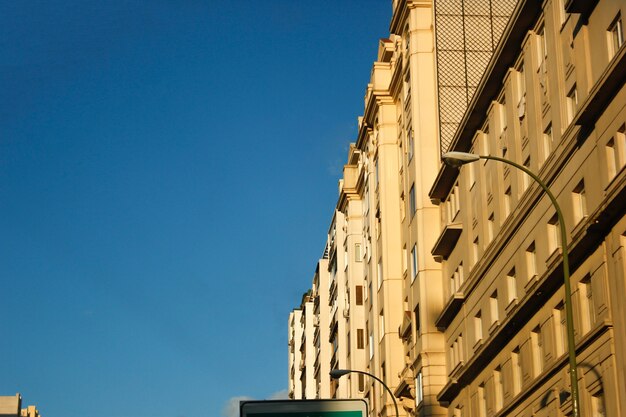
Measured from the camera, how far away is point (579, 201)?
35.9 m

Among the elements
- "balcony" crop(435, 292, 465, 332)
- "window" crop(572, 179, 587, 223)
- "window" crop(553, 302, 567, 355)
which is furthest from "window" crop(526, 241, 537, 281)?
"balcony" crop(435, 292, 465, 332)

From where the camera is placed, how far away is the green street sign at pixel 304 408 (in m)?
23.1

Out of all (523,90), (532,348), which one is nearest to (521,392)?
(532,348)

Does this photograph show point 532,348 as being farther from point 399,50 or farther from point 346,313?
point 346,313

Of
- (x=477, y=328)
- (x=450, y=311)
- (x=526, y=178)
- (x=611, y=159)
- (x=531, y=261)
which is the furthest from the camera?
(x=450, y=311)

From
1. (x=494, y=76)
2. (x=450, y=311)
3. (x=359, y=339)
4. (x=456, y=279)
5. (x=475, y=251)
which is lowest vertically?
(x=450, y=311)

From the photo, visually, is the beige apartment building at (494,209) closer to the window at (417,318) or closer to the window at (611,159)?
the window at (611,159)

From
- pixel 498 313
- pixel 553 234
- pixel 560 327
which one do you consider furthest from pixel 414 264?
pixel 560 327

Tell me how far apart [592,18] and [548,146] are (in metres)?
6.23

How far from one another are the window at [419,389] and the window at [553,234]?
61.2ft

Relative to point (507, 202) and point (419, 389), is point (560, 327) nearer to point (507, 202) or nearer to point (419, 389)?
point (507, 202)

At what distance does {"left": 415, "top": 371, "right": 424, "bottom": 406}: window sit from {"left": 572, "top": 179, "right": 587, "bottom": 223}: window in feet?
70.4

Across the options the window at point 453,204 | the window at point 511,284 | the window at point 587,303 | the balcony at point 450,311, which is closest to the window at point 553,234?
the window at point 587,303

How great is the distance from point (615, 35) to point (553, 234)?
26.3 feet
